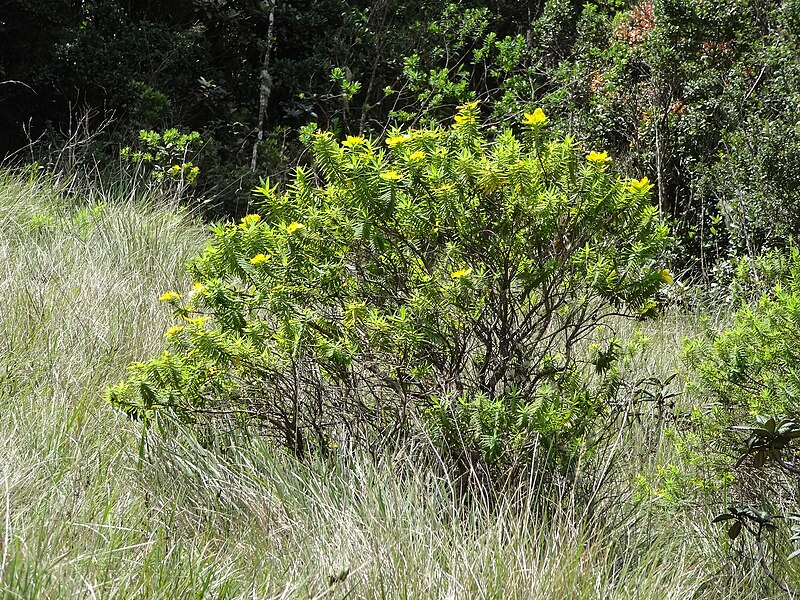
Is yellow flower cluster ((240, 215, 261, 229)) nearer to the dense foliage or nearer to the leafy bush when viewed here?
the leafy bush

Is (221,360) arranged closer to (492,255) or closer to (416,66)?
(492,255)

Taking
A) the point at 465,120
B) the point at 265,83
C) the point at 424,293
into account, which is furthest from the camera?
the point at 265,83

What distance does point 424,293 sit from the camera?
3.27m

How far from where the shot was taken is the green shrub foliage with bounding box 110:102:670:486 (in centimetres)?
321

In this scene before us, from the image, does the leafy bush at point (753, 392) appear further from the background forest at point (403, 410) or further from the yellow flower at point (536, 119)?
the yellow flower at point (536, 119)

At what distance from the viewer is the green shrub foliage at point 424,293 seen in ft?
10.5

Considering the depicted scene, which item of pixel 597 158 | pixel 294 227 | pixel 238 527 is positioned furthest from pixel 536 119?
pixel 238 527

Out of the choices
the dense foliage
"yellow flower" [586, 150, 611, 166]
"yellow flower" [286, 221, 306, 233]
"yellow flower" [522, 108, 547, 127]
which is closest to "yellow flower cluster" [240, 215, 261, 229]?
"yellow flower" [286, 221, 306, 233]

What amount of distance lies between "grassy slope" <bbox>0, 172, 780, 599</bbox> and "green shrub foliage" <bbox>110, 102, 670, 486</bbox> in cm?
25

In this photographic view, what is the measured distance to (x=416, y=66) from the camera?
10445 mm

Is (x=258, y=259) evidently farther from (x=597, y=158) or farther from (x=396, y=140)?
(x=597, y=158)

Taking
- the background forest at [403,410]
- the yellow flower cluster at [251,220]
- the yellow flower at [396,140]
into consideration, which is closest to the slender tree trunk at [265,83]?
the background forest at [403,410]

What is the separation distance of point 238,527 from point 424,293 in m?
1.01

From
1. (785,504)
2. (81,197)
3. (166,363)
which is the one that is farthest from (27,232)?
(785,504)
